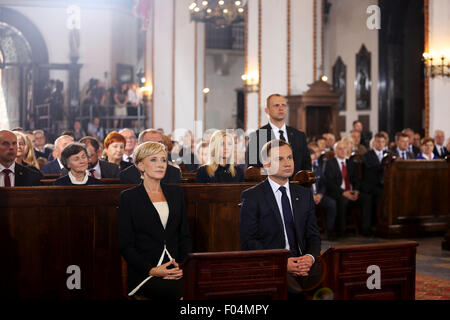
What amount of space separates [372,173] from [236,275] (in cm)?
699

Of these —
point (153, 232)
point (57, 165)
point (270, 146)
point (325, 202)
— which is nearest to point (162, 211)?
point (153, 232)

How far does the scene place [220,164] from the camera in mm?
6176

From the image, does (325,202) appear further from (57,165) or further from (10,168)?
(10,168)

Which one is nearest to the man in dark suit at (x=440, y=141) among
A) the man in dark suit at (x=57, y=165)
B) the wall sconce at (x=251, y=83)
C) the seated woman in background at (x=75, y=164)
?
the wall sconce at (x=251, y=83)

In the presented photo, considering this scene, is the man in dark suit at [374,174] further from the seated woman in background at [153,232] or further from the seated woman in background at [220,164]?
the seated woman in background at [153,232]

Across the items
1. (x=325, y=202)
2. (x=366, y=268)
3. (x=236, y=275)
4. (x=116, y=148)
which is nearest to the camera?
(x=236, y=275)

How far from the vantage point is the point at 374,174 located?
9.68m

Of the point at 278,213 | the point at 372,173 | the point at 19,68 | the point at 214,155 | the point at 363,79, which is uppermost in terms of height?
the point at 19,68

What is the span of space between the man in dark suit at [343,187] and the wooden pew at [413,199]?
223mm

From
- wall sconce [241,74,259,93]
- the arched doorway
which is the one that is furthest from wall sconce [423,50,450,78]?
the arched doorway

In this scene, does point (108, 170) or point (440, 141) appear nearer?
point (108, 170)

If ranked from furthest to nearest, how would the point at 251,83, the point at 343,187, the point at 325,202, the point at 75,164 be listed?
the point at 251,83 < the point at 343,187 < the point at 325,202 < the point at 75,164

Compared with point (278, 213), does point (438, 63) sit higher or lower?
higher

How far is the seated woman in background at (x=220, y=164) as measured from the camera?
20.0ft
